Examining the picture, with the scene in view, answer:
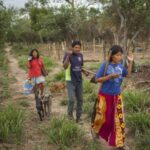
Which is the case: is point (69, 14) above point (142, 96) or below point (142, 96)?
above

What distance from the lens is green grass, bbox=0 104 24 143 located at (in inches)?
257

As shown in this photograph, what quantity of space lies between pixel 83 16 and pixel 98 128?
82.1 ft

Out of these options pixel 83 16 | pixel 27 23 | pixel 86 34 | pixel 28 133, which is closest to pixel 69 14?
pixel 83 16

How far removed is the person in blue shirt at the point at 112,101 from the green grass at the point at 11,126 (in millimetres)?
1522

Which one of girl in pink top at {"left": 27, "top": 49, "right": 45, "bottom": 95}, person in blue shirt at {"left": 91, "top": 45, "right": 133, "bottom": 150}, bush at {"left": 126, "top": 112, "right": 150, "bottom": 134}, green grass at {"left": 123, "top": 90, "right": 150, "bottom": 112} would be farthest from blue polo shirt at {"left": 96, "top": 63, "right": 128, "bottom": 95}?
girl in pink top at {"left": 27, "top": 49, "right": 45, "bottom": 95}

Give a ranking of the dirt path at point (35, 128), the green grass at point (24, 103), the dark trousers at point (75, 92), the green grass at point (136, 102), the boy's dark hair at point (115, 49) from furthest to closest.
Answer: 1. the green grass at point (24, 103)
2. the green grass at point (136, 102)
3. the dark trousers at point (75, 92)
4. the dirt path at point (35, 128)
5. the boy's dark hair at point (115, 49)

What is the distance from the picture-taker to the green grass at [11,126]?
652cm

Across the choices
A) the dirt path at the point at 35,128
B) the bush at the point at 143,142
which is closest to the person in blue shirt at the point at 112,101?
the bush at the point at 143,142

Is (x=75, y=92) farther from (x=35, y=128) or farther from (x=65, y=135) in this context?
(x=65, y=135)

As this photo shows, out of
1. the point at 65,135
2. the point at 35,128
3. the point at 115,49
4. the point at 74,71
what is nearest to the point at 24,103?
the point at 35,128

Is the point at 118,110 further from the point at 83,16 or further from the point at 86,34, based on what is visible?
the point at 86,34

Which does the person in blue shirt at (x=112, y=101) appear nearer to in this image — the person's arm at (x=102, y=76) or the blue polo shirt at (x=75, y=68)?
the person's arm at (x=102, y=76)

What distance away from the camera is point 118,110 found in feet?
19.3

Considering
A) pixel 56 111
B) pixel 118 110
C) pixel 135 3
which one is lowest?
pixel 56 111
